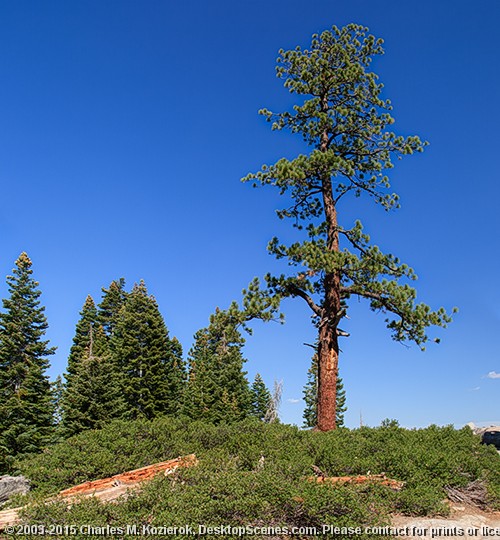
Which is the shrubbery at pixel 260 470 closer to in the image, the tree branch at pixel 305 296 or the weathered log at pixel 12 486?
the weathered log at pixel 12 486

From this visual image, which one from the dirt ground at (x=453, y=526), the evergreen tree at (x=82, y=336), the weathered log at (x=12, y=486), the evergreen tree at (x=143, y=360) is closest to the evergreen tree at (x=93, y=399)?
the evergreen tree at (x=143, y=360)

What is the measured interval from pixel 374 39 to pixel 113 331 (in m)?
35.1

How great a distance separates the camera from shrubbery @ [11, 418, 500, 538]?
6438 millimetres

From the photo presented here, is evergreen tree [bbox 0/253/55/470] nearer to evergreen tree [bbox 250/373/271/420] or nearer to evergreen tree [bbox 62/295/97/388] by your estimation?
evergreen tree [bbox 62/295/97/388]

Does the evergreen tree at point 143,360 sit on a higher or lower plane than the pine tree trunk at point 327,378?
higher

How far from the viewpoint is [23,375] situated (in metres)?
29.2

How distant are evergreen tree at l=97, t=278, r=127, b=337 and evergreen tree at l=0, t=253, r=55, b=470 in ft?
43.5

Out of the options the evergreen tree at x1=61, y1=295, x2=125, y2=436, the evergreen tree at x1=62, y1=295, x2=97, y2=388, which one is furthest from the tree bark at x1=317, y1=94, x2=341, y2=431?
the evergreen tree at x1=62, y1=295, x2=97, y2=388

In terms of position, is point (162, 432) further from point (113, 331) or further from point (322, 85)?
point (113, 331)

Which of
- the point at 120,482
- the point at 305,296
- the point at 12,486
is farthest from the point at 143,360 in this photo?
the point at 120,482

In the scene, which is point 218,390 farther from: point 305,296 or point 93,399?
point 305,296

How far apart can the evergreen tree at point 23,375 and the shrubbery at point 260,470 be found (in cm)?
1951

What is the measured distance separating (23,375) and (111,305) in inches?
669

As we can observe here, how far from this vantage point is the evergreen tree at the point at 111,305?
145 feet
